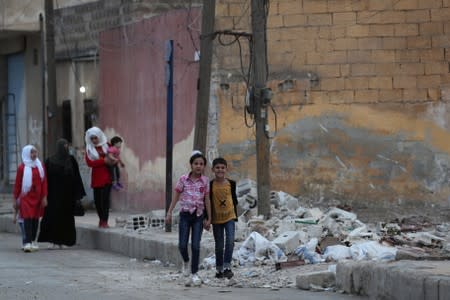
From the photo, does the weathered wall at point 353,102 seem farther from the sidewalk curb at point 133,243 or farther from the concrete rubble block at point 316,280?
the concrete rubble block at point 316,280

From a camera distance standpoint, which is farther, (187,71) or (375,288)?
(187,71)

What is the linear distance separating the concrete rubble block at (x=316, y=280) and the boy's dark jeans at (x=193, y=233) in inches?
51.5

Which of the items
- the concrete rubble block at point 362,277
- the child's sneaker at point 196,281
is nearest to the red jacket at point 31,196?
the child's sneaker at point 196,281

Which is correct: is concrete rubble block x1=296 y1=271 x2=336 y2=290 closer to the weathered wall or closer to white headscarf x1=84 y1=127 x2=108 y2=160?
white headscarf x1=84 y1=127 x2=108 y2=160

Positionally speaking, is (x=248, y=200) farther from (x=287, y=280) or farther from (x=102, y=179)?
(x=287, y=280)

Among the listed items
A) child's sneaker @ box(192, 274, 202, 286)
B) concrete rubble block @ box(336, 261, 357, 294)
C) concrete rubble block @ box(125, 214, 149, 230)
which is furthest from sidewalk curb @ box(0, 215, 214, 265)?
concrete rubble block @ box(336, 261, 357, 294)

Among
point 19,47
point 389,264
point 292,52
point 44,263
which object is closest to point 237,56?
point 292,52

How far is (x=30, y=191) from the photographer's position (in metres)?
16.2

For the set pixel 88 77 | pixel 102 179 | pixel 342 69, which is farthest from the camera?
pixel 88 77

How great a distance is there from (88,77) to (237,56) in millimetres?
6671

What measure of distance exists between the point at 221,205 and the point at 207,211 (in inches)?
6.4

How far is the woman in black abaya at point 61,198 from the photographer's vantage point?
16.5m

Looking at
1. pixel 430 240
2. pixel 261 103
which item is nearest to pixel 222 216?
pixel 430 240

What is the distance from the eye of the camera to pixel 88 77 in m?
24.4
